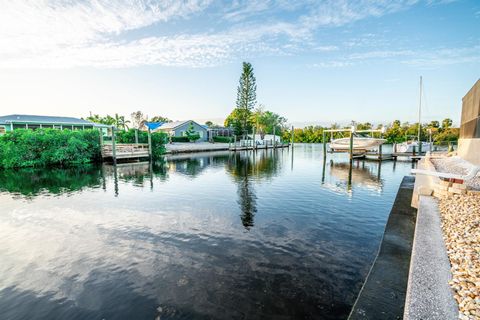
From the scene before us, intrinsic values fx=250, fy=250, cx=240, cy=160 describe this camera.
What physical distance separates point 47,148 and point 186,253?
22.9 m

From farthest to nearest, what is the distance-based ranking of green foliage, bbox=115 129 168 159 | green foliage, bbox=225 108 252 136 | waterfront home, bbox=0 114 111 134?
green foliage, bbox=225 108 252 136 → waterfront home, bbox=0 114 111 134 → green foliage, bbox=115 129 168 159

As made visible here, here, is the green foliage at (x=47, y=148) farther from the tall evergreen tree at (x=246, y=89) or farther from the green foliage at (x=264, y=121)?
the green foliage at (x=264, y=121)

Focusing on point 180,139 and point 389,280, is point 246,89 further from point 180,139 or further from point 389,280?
point 389,280

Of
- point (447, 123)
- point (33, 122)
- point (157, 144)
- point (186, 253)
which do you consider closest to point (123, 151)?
point (157, 144)

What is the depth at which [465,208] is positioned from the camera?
544 cm

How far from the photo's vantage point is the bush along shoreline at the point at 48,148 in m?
20.2

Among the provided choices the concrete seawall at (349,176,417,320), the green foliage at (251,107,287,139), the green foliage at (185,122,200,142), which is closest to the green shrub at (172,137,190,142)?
the green foliage at (185,122,200,142)

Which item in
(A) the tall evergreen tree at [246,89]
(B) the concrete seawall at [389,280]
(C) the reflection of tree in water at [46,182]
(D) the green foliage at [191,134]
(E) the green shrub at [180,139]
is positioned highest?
(A) the tall evergreen tree at [246,89]

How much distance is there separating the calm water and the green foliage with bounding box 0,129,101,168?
39.0 ft

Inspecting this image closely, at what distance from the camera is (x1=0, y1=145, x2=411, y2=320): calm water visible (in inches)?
158

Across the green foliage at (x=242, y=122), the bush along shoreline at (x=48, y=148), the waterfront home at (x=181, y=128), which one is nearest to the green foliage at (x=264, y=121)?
the green foliage at (x=242, y=122)

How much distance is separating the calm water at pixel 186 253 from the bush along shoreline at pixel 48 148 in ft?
39.1

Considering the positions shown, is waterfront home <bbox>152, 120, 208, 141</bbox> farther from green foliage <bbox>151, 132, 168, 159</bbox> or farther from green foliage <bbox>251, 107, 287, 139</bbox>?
green foliage <bbox>251, 107, 287, 139</bbox>

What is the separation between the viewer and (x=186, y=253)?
5746 millimetres
